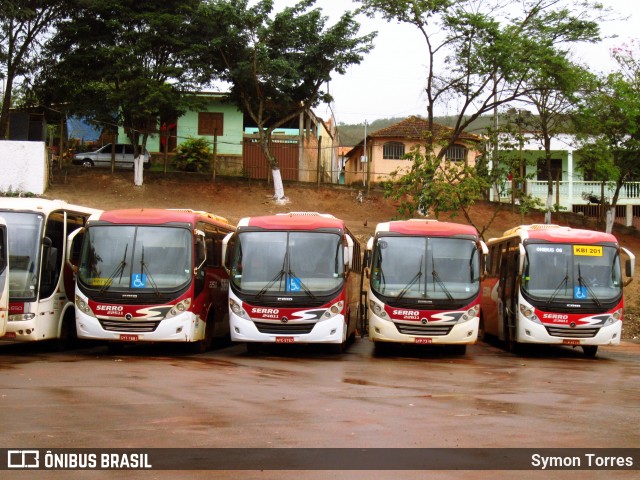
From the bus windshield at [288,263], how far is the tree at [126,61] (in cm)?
1965

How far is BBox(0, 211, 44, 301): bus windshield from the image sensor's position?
16.4 metres

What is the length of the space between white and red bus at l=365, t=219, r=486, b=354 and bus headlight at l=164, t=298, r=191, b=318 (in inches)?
149

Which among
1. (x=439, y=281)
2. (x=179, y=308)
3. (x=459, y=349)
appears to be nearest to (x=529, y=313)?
(x=459, y=349)

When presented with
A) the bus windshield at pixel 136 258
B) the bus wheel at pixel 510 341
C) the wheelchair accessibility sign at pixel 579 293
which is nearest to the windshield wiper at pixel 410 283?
the wheelchair accessibility sign at pixel 579 293

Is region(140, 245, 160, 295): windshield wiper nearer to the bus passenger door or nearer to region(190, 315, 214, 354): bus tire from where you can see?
region(190, 315, 214, 354): bus tire

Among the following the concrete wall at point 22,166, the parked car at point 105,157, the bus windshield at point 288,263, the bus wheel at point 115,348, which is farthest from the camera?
the parked car at point 105,157

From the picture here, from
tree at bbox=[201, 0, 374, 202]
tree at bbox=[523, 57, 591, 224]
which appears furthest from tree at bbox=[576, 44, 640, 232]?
tree at bbox=[201, 0, 374, 202]

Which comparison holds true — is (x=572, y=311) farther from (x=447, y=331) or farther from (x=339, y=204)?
(x=339, y=204)

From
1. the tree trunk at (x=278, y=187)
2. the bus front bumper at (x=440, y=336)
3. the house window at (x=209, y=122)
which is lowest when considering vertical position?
the bus front bumper at (x=440, y=336)

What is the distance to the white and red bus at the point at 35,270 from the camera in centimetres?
1622

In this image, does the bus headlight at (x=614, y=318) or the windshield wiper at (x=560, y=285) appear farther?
the windshield wiper at (x=560, y=285)

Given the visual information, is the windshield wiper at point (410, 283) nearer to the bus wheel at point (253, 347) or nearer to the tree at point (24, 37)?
the bus wheel at point (253, 347)

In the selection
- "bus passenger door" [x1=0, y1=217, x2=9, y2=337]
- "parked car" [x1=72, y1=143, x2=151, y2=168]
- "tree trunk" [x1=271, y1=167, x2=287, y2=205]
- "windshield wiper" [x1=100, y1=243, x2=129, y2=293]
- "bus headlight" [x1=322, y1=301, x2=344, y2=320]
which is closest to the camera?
"bus passenger door" [x1=0, y1=217, x2=9, y2=337]

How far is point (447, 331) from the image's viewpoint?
17.5 m
